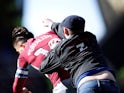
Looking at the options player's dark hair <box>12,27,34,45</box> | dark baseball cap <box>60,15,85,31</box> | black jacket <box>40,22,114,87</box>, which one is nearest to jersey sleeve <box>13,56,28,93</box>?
player's dark hair <box>12,27,34,45</box>

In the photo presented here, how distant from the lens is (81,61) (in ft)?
19.8

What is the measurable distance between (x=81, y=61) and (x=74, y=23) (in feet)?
1.43

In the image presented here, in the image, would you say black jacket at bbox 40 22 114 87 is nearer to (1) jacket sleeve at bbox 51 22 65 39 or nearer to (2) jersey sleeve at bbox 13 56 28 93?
(1) jacket sleeve at bbox 51 22 65 39

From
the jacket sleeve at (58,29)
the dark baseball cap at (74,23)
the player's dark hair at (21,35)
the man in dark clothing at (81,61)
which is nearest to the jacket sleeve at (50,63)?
the man in dark clothing at (81,61)

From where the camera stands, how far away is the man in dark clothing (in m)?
5.94

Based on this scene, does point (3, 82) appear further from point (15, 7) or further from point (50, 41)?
point (50, 41)

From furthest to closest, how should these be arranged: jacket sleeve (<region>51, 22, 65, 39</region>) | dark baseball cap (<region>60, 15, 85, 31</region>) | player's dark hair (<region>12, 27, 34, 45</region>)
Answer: player's dark hair (<region>12, 27, 34, 45</region>) < jacket sleeve (<region>51, 22, 65, 39</region>) < dark baseball cap (<region>60, 15, 85, 31</region>)

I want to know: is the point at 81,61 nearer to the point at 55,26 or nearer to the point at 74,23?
the point at 74,23

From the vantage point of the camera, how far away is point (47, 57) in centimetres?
629

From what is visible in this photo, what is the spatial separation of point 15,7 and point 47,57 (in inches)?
274

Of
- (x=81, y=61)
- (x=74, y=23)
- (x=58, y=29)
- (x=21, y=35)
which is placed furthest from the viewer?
(x=21, y=35)

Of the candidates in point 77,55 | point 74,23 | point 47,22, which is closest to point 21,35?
point 47,22

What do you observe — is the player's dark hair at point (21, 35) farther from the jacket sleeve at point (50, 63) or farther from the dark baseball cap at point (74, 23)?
the dark baseball cap at point (74, 23)

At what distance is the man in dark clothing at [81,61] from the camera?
594cm
